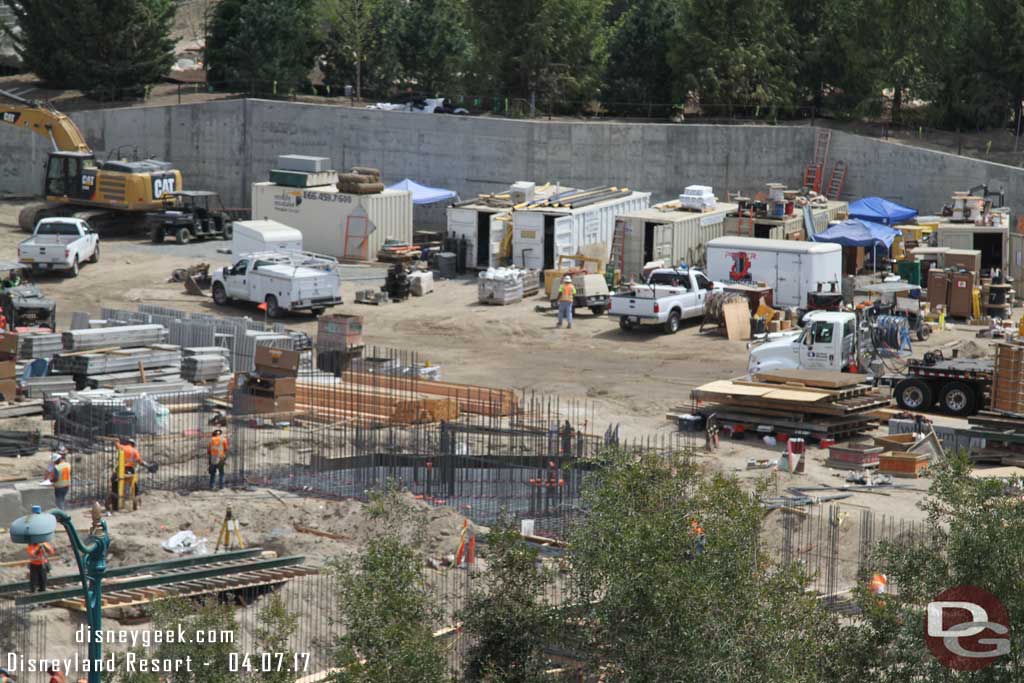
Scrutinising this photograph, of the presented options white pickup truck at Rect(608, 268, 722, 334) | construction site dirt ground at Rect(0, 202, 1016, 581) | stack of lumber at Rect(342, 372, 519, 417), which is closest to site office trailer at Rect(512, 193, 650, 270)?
construction site dirt ground at Rect(0, 202, 1016, 581)

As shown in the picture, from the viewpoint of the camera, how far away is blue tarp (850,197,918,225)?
1950 inches

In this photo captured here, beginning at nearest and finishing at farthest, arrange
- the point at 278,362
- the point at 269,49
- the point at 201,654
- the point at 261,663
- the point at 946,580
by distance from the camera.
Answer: the point at 201,654, the point at 261,663, the point at 946,580, the point at 278,362, the point at 269,49

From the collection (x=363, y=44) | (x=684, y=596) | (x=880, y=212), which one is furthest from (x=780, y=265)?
(x=363, y=44)

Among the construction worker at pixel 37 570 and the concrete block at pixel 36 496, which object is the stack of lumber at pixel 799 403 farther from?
the construction worker at pixel 37 570

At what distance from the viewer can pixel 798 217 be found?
47.2 m

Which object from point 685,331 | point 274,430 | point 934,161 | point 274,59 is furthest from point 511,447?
point 274,59

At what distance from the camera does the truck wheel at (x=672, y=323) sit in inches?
1609

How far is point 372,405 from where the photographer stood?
1271 inches

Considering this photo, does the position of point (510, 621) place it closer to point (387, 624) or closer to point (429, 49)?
point (387, 624)

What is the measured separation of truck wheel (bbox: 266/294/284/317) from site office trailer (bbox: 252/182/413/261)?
25.1 ft

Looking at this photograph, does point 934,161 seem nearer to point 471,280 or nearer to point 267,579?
point 471,280

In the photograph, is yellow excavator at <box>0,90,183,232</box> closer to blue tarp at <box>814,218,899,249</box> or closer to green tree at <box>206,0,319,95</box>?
green tree at <box>206,0,319,95</box>

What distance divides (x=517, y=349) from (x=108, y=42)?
29987mm

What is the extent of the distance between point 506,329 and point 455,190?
49.1ft
